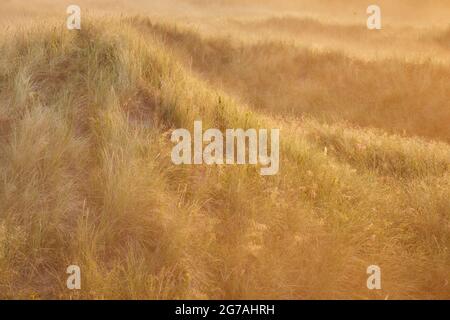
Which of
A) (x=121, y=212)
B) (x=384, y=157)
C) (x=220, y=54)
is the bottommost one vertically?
(x=121, y=212)

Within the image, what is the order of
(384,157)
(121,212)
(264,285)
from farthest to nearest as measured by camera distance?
(384,157) < (121,212) < (264,285)

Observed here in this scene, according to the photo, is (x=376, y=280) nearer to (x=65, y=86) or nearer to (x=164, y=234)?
(x=164, y=234)

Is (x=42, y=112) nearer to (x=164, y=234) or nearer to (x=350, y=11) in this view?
(x=164, y=234)

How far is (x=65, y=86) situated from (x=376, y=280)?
13.8 feet

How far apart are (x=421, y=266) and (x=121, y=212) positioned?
2.82 meters

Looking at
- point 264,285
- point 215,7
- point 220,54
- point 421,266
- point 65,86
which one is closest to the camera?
point 264,285

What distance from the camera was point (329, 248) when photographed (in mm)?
4168

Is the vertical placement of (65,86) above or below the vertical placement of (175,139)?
above

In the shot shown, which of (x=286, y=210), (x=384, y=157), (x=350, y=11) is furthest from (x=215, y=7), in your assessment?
(x=286, y=210)

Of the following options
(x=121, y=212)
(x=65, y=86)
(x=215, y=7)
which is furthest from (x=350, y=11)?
(x=121, y=212)

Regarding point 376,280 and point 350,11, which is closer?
point 376,280

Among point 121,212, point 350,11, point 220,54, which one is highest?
point 350,11

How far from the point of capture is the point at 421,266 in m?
4.47

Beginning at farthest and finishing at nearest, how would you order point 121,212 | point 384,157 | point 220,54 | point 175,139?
point 220,54, point 384,157, point 175,139, point 121,212
